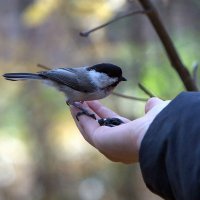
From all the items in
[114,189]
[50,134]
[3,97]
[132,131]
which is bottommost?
[114,189]

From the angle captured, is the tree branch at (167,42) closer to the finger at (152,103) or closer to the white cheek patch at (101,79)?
the finger at (152,103)

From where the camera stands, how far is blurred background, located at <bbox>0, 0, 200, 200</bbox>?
2803 mm

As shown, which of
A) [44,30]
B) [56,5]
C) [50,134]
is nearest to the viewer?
[56,5]

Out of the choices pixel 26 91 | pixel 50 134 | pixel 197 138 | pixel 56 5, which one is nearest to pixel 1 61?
pixel 26 91

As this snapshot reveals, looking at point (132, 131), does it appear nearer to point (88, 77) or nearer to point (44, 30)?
point (88, 77)

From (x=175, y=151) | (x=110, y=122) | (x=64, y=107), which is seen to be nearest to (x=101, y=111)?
(x=110, y=122)

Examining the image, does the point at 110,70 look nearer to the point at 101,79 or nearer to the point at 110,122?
the point at 101,79

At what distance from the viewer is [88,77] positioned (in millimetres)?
1570

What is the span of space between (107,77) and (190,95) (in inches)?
23.1

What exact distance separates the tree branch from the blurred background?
1163 millimetres

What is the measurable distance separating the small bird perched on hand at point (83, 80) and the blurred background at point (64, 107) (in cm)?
92

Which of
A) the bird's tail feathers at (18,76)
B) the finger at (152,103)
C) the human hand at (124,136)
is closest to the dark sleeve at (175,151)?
the human hand at (124,136)

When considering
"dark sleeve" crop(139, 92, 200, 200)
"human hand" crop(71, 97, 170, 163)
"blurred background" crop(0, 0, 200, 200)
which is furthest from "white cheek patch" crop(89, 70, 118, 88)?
"blurred background" crop(0, 0, 200, 200)

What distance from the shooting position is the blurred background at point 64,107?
9.20ft
